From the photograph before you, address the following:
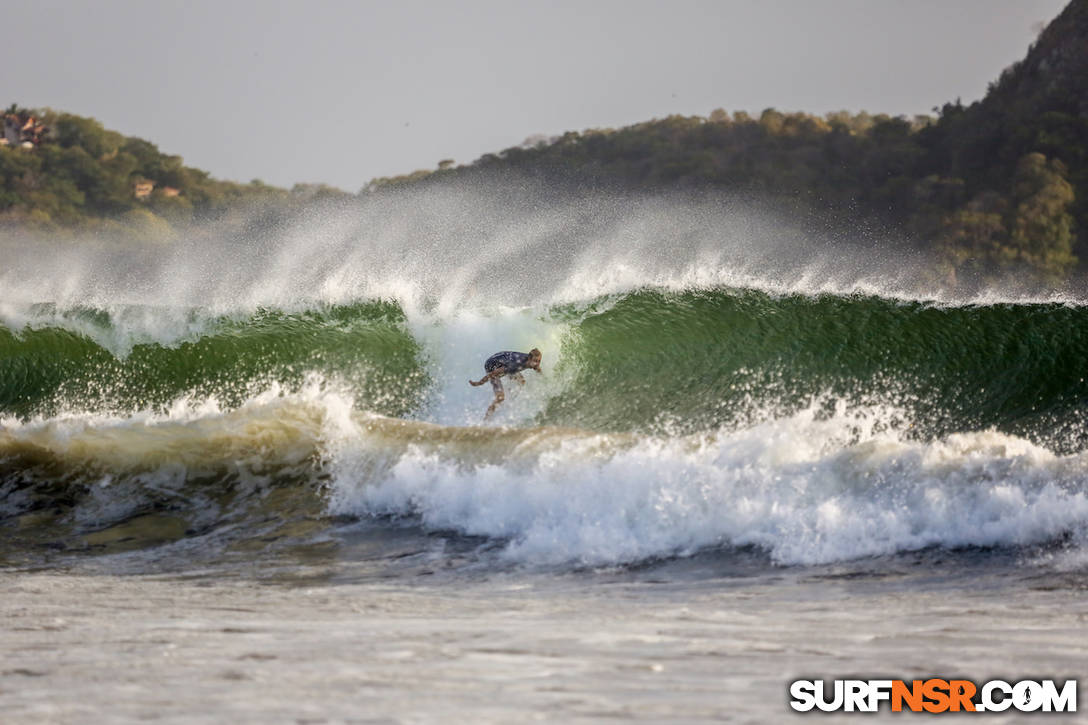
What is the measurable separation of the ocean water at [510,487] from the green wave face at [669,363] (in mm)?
44

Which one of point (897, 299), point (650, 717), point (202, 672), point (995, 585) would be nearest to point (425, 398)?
point (897, 299)

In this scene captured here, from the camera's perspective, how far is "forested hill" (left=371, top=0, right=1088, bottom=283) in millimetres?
56312

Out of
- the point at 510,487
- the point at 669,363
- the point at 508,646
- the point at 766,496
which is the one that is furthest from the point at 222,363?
the point at 508,646

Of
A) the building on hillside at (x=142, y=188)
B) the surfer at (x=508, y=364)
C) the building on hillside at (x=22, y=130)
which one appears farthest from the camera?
the building on hillside at (x=22, y=130)

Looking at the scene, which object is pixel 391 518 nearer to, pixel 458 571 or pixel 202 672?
pixel 458 571

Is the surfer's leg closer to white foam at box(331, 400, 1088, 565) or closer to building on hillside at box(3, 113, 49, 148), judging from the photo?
white foam at box(331, 400, 1088, 565)

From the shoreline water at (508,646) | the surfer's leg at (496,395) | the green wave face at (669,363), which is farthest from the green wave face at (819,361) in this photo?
the shoreline water at (508,646)

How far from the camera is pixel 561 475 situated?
8.43m

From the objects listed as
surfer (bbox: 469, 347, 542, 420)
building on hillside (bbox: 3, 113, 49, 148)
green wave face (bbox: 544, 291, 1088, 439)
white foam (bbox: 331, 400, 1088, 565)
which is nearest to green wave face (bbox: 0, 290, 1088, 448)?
green wave face (bbox: 544, 291, 1088, 439)

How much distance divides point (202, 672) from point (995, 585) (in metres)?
4.24

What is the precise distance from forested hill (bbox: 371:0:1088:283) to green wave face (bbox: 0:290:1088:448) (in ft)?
150

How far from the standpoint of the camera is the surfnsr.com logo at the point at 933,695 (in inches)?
147

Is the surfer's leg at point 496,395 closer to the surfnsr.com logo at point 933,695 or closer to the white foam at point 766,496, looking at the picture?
the white foam at point 766,496

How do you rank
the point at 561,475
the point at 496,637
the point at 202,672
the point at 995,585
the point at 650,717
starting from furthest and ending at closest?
1. the point at 561,475
2. the point at 995,585
3. the point at 496,637
4. the point at 202,672
5. the point at 650,717
